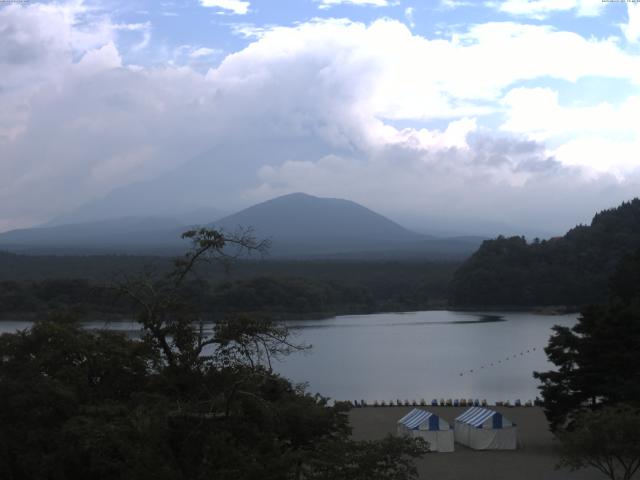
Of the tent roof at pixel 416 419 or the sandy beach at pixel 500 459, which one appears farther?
the tent roof at pixel 416 419

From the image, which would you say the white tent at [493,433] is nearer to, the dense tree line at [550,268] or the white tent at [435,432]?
the white tent at [435,432]

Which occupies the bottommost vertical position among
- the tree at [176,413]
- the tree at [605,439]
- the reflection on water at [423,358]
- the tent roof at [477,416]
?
the reflection on water at [423,358]

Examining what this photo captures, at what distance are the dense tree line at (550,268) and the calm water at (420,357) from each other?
4.49 meters

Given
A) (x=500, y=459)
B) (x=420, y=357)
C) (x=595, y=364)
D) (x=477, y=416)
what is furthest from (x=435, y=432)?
(x=420, y=357)

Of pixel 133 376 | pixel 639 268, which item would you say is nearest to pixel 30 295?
pixel 639 268

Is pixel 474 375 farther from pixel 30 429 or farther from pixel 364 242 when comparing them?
pixel 364 242

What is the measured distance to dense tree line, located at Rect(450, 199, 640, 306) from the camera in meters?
54.2

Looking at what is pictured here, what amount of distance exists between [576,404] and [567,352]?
1056 millimetres

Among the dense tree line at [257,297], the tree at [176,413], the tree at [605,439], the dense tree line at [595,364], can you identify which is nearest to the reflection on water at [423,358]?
the dense tree line at [257,297]

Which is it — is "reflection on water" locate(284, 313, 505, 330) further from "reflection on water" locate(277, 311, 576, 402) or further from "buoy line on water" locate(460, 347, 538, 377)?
"buoy line on water" locate(460, 347, 538, 377)

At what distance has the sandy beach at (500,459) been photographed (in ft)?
39.7

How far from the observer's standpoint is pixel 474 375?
27.4 metres

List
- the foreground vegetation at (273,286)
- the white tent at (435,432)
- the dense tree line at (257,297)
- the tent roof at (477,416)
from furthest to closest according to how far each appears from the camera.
Result: 1. the foreground vegetation at (273,286)
2. the dense tree line at (257,297)
3. the tent roof at (477,416)
4. the white tent at (435,432)

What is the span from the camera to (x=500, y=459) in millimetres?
13305
